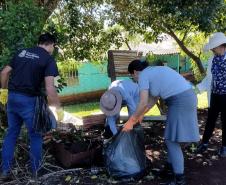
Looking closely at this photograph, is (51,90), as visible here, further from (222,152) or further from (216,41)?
(222,152)

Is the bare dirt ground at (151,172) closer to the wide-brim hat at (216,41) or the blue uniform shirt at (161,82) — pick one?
the blue uniform shirt at (161,82)

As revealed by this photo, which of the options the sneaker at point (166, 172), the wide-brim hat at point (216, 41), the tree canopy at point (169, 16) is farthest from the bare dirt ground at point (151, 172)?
the tree canopy at point (169, 16)

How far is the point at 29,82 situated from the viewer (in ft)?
16.5

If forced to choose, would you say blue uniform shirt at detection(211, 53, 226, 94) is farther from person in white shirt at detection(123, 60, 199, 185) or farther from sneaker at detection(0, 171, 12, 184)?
sneaker at detection(0, 171, 12, 184)

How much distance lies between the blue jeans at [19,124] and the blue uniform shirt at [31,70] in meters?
0.11

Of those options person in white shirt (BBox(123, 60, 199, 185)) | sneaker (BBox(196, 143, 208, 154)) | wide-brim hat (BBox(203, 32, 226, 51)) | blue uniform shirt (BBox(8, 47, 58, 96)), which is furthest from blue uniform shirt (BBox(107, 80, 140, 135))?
sneaker (BBox(196, 143, 208, 154))

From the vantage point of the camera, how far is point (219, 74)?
582 centimetres

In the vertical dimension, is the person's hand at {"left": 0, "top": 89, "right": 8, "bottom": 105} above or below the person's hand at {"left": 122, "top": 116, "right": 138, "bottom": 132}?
above

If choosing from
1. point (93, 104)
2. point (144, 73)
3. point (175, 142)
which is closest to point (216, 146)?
point (175, 142)

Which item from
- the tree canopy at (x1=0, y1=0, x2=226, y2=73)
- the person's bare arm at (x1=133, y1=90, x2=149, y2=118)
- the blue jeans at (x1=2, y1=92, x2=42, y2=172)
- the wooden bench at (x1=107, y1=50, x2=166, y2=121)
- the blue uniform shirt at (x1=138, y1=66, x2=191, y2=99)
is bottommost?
the blue jeans at (x1=2, y1=92, x2=42, y2=172)

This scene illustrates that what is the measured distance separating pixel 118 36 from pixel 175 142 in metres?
4.93

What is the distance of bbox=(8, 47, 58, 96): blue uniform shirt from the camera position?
→ 4984mm

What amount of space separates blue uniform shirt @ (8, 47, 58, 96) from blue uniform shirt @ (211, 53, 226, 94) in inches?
89.5

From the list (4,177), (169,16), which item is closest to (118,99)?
(4,177)
